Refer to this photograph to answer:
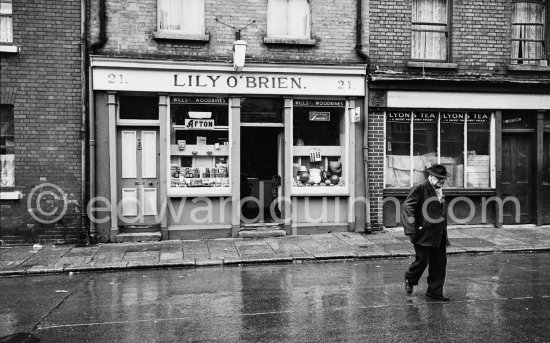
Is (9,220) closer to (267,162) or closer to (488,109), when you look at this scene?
(267,162)

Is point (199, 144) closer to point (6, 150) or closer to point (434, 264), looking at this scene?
point (6, 150)

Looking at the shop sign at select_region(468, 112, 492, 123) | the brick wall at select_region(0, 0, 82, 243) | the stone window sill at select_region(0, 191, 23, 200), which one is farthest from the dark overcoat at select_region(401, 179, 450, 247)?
the stone window sill at select_region(0, 191, 23, 200)

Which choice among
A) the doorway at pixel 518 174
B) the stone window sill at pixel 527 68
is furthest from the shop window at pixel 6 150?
the stone window sill at pixel 527 68

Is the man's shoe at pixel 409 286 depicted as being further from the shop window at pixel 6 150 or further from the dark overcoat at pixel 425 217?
the shop window at pixel 6 150

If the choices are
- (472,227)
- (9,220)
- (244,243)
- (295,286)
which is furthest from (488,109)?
(9,220)

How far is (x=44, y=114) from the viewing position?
11.5m

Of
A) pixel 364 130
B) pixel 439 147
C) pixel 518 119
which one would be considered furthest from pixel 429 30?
pixel 518 119

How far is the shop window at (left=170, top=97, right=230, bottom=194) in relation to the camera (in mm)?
12234

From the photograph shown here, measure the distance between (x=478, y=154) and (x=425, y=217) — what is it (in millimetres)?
7618

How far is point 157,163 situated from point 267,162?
2762 mm

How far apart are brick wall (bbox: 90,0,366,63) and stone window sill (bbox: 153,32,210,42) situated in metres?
0.12

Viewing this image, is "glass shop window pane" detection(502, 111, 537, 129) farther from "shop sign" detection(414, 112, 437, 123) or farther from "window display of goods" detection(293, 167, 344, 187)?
"window display of goods" detection(293, 167, 344, 187)

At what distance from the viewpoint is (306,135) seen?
12969 mm
